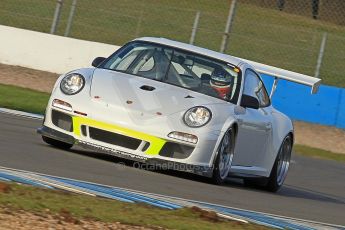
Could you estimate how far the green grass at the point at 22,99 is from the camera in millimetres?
16720

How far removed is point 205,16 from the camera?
29.1 meters

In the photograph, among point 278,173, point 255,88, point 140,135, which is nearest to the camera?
point 140,135

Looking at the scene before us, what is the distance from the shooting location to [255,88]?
11656 mm

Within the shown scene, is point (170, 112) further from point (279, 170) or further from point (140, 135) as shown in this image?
point (279, 170)

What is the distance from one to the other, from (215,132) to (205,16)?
19.2 meters

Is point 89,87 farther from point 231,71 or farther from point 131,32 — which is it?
point 131,32

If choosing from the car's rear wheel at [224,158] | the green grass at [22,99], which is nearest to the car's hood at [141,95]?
the car's rear wheel at [224,158]

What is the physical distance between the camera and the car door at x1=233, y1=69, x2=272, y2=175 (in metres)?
10.8

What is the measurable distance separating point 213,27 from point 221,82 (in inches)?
667

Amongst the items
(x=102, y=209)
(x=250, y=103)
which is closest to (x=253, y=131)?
(x=250, y=103)

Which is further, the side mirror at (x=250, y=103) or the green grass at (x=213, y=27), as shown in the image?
the green grass at (x=213, y=27)

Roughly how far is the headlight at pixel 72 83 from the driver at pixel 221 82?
1.36 meters

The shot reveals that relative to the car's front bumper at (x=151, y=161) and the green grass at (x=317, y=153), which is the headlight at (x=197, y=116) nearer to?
the car's front bumper at (x=151, y=161)

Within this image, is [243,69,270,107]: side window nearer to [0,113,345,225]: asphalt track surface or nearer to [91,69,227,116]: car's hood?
[91,69,227,116]: car's hood
